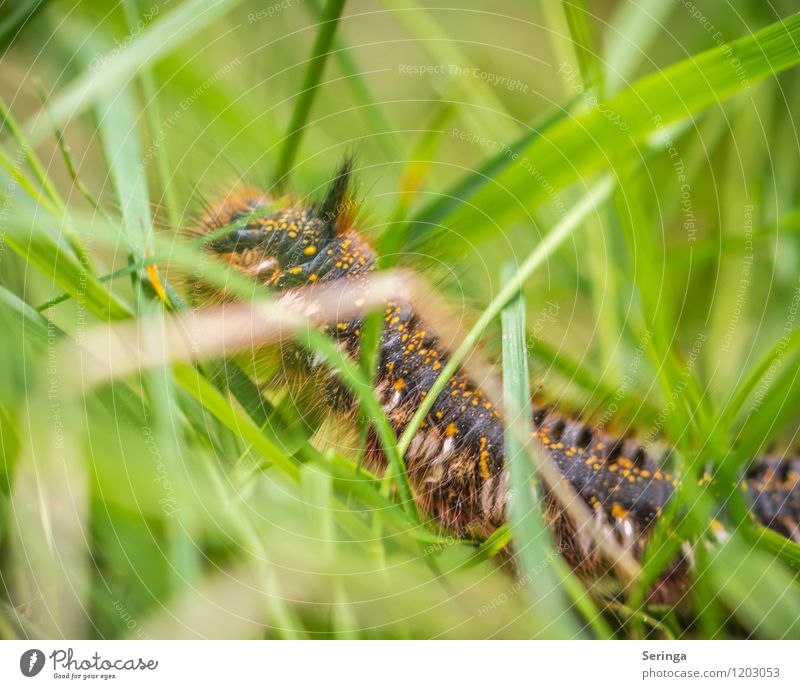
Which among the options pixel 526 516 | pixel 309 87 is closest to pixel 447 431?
pixel 526 516

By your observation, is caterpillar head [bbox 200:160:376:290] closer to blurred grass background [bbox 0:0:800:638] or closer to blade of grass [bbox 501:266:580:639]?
blurred grass background [bbox 0:0:800:638]

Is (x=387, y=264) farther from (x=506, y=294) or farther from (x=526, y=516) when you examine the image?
(x=526, y=516)

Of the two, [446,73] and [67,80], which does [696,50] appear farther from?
[67,80]

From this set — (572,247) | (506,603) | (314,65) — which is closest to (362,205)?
(314,65)

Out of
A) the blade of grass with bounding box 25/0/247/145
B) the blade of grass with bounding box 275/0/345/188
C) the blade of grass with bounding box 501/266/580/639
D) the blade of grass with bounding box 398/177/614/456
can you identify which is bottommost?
the blade of grass with bounding box 501/266/580/639
